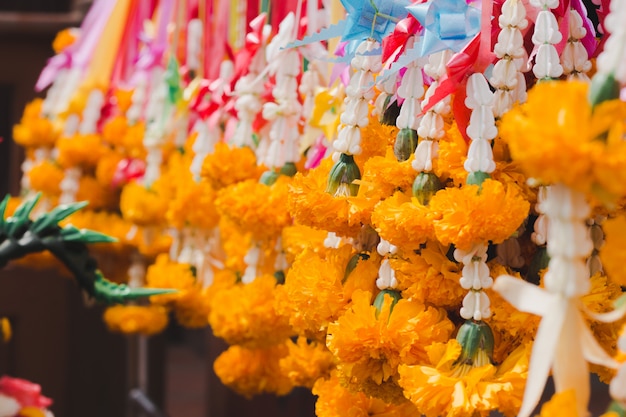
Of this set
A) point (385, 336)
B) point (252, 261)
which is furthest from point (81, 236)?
point (385, 336)

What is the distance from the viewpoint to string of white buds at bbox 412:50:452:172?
0.58 m

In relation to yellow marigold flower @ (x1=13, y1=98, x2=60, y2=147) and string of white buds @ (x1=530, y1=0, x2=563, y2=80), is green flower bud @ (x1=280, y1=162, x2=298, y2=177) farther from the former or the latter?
yellow marigold flower @ (x1=13, y1=98, x2=60, y2=147)

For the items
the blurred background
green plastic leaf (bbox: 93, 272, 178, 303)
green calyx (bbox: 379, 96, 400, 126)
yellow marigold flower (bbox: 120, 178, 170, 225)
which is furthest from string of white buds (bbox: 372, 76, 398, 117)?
the blurred background

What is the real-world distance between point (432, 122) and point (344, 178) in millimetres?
76

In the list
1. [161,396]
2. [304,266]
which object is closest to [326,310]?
[304,266]

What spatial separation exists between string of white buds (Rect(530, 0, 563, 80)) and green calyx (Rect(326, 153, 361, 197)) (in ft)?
0.47

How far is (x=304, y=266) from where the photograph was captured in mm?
646

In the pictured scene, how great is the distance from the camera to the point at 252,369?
852mm

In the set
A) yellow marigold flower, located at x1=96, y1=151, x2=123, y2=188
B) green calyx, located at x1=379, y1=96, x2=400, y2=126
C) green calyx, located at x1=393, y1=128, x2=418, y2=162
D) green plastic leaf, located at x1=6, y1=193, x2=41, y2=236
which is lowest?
yellow marigold flower, located at x1=96, y1=151, x2=123, y2=188

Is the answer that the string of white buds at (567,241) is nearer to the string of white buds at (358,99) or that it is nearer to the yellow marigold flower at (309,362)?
Result: the string of white buds at (358,99)

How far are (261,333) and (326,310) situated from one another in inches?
7.9

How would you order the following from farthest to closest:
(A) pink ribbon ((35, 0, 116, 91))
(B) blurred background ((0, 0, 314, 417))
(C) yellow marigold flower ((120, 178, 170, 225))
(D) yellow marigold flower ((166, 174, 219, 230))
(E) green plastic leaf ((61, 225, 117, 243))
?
(B) blurred background ((0, 0, 314, 417)) < (A) pink ribbon ((35, 0, 116, 91)) < (C) yellow marigold flower ((120, 178, 170, 225)) < (D) yellow marigold flower ((166, 174, 219, 230)) < (E) green plastic leaf ((61, 225, 117, 243))

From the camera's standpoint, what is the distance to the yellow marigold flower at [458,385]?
510mm

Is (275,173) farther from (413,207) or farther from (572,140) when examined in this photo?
(572,140)
